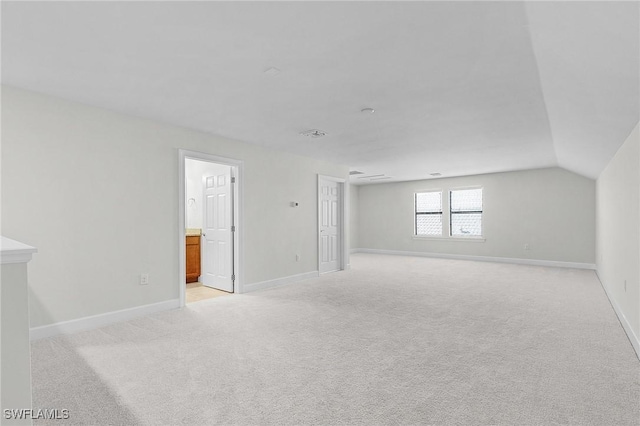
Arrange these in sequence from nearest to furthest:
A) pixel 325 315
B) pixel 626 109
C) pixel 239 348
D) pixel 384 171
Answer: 1. pixel 626 109
2. pixel 239 348
3. pixel 325 315
4. pixel 384 171

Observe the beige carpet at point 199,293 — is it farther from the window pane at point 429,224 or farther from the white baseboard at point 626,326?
the window pane at point 429,224

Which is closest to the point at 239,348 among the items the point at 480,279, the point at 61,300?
the point at 61,300

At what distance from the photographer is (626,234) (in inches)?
140

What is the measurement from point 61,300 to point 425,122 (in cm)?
430

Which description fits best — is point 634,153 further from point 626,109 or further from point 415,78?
point 415,78

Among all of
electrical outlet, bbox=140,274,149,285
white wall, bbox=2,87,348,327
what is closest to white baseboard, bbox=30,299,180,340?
white wall, bbox=2,87,348,327

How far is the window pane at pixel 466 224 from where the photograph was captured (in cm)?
903

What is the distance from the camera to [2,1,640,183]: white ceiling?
6.30 ft

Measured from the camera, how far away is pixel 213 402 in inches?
84.0

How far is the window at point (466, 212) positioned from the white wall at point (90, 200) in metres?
6.68

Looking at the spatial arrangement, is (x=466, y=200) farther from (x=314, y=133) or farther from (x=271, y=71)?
(x=271, y=71)

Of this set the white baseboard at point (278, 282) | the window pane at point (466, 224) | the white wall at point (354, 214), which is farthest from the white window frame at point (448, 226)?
the white baseboard at point (278, 282)

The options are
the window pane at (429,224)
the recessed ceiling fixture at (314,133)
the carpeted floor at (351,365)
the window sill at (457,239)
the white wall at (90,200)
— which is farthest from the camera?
the window pane at (429,224)

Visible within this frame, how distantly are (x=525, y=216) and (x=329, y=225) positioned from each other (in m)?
4.72
